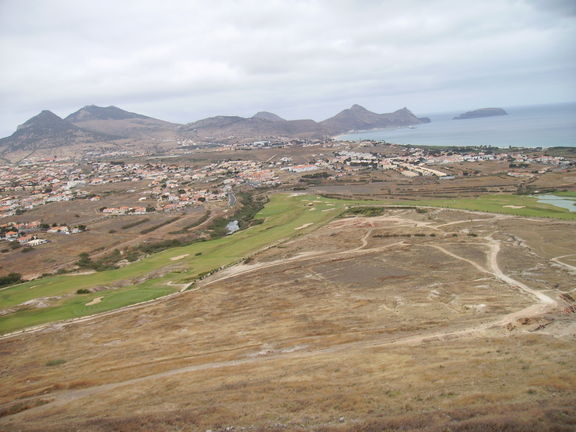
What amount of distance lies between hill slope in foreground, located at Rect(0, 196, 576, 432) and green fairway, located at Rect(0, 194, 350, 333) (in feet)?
13.5

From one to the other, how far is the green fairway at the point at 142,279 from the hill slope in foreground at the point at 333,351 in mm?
4102

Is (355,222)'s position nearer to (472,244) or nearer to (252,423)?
(472,244)

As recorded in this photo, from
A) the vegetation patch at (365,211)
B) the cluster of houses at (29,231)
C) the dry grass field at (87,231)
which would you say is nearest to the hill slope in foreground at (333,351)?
the vegetation patch at (365,211)

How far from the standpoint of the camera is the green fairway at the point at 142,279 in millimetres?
39325

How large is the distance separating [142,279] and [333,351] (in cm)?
3284

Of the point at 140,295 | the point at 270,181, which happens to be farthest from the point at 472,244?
the point at 270,181

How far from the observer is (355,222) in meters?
65.6

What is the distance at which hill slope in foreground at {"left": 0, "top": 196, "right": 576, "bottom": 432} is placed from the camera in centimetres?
1518

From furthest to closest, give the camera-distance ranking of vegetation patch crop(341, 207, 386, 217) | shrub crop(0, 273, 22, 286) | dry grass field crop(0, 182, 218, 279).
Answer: vegetation patch crop(341, 207, 386, 217) → dry grass field crop(0, 182, 218, 279) → shrub crop(0, 273, 22, 286)

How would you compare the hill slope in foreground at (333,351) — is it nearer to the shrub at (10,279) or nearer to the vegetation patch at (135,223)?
the shrub at (10,279)

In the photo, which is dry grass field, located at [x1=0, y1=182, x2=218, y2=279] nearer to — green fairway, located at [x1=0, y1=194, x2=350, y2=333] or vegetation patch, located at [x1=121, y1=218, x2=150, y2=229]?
vegetation patch, located at [x1=121, y1=218, x2=150, y2=229]

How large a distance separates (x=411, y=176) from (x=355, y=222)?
6725 centimetres

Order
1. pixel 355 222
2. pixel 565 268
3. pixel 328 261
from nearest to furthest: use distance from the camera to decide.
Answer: pixel 565 268 < pixel 328 261 < pixel 355 222

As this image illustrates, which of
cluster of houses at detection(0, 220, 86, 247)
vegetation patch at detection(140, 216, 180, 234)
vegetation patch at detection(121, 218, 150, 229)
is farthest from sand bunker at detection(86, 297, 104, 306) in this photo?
vegetation patch at detection(121, 218, 150, 229)
